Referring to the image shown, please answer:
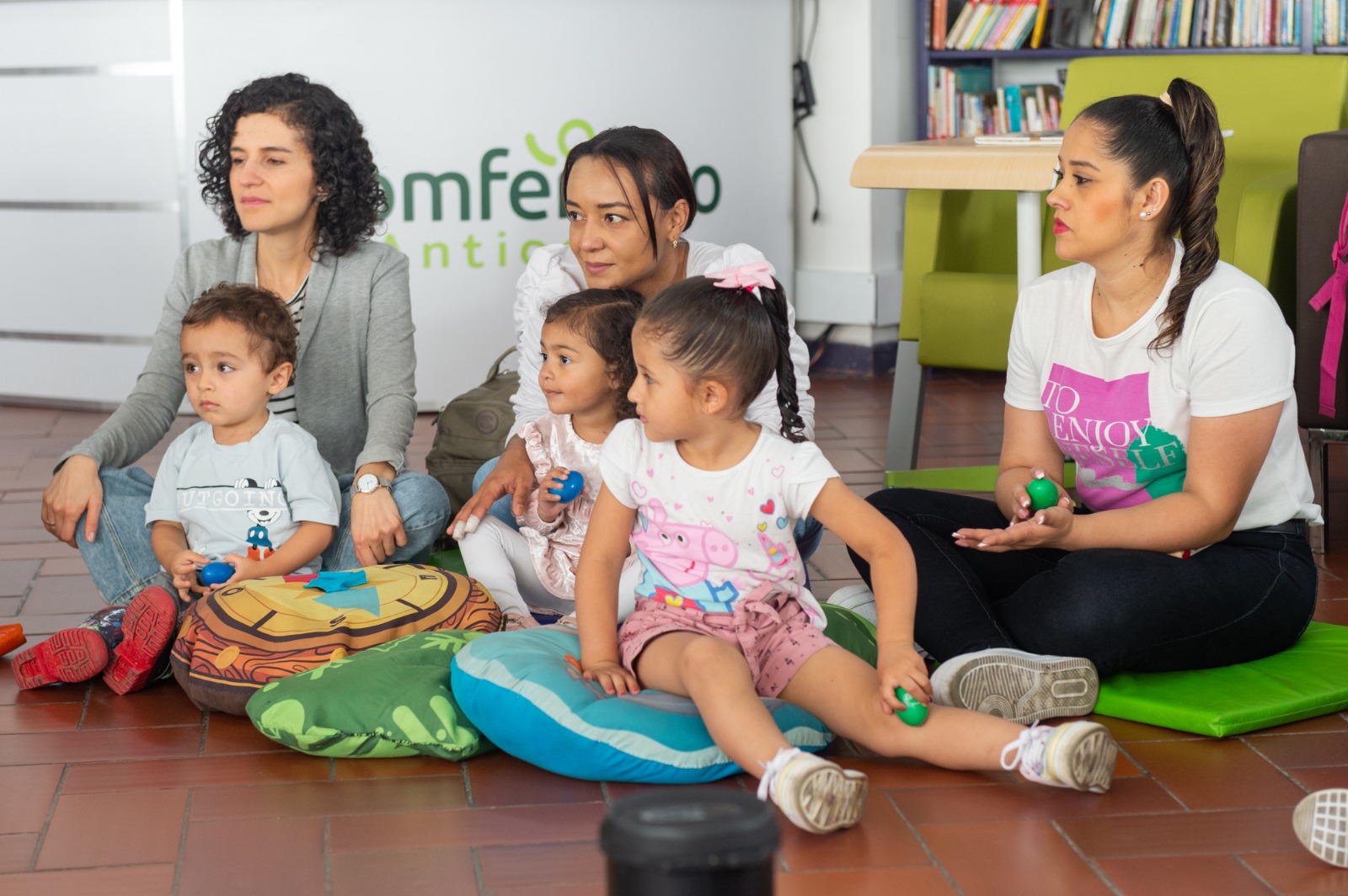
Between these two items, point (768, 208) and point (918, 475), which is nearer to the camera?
point (918, 475)

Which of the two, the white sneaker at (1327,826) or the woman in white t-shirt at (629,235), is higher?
the woman in white t-shirt at (629,235)

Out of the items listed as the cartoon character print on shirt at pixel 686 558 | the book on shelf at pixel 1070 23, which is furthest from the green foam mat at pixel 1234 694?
the book on shelf at pixel 1070 23

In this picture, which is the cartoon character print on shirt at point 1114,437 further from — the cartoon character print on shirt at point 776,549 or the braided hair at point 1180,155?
the cartoon character print on shirt at point 776,549

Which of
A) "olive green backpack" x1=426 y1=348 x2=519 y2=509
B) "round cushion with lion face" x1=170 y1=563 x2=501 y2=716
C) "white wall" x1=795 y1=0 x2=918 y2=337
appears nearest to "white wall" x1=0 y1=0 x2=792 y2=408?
"white wall" x1=795 y1=0 x2=918 y2=337

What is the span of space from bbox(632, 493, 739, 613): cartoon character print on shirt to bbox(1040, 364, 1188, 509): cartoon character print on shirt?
60 centimetres

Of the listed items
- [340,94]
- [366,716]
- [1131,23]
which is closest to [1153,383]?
[366,716]

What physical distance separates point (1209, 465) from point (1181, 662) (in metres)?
0.29

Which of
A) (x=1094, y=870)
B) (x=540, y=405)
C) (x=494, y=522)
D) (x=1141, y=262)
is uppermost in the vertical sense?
(x=1141, y=262)

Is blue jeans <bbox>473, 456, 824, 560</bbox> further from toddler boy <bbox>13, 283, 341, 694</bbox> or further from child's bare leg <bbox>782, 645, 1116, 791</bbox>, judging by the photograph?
child's bare leg <bbox>782, 645, 1116, 791</bbox>

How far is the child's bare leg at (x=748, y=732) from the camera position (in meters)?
1.72

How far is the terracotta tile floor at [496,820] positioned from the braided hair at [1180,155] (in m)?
0.65

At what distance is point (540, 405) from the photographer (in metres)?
2.71

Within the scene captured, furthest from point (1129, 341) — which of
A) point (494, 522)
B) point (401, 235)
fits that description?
point (401, 235)

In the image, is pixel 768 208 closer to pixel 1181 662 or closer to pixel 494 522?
pixel 494 522
